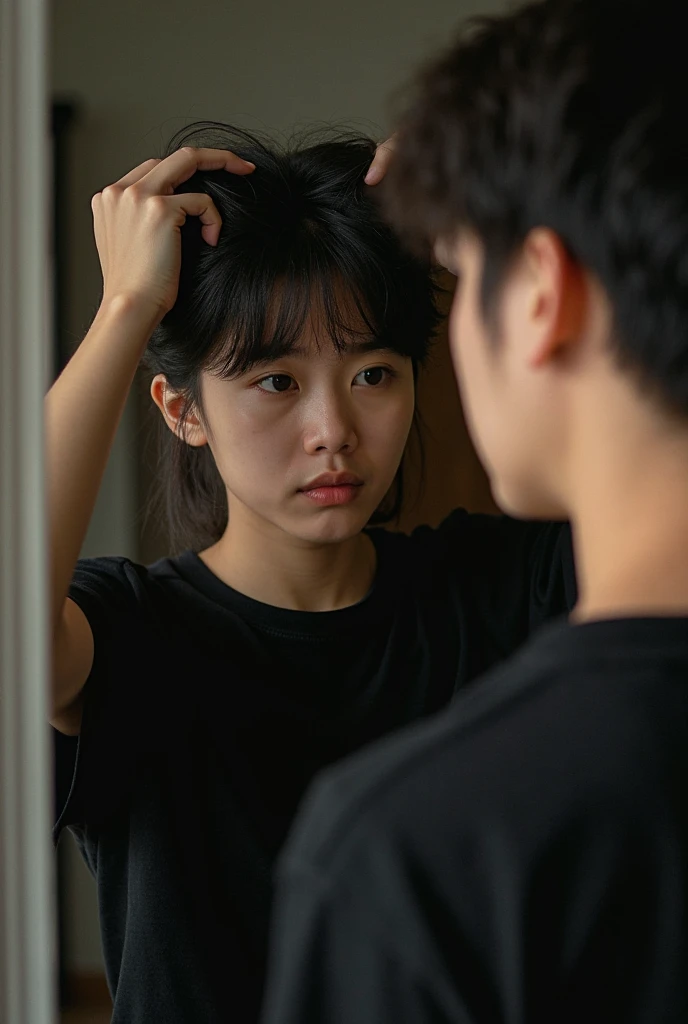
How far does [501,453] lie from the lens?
0.35 metres

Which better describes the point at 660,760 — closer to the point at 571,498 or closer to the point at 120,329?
the point at 571,498

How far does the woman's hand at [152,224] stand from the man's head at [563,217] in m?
0.26

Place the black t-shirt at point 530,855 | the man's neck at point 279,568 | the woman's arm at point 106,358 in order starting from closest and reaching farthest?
the black t-shirt at point 530,855 < the woman's arm at point 106,358 < the man's neck at point 279,568

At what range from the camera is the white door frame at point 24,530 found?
36 centimetres

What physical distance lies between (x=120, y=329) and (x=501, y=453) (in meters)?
0.28

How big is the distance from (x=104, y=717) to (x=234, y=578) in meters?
0.12

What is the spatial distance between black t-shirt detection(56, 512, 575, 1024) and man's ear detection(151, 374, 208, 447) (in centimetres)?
7

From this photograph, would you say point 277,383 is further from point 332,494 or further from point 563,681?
point 563,681

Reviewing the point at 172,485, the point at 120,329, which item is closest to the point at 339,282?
the point at 120,329

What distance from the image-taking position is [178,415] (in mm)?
682

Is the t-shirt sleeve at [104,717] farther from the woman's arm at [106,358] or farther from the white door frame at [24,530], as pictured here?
the white door frame at [24,530]

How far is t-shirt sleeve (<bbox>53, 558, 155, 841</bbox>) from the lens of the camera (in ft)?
1.85

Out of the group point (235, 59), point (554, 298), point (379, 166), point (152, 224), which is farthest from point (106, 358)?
point (235, 59)

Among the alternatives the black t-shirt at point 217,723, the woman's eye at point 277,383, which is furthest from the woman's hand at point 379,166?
the black t-shirt at point 217,723
